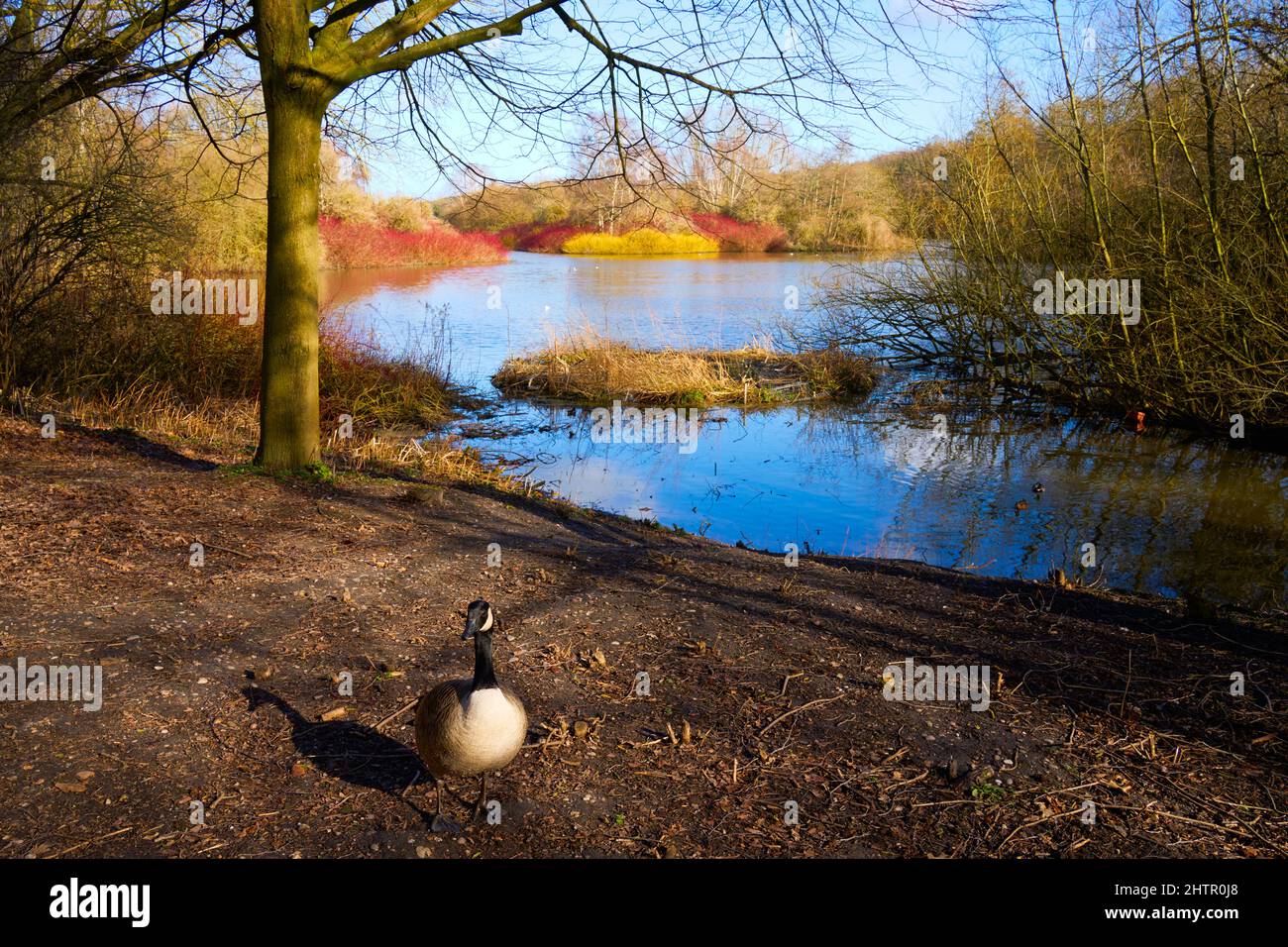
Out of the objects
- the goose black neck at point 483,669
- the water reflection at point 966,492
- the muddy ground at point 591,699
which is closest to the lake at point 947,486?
the water reflection at point 966,492

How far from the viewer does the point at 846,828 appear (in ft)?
11.1

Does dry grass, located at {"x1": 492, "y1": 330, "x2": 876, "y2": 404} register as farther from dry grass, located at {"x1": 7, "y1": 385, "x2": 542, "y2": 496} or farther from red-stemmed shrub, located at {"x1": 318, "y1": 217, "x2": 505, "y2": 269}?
red-stemmed shrub, located at {"x1": 318, "y1": 217, "x2": 505, "y2": 269}

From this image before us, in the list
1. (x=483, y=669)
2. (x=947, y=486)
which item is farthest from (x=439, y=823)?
(x=947, y=486)

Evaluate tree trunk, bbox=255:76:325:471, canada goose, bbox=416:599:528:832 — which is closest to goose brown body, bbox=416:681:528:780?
canada goose, bbox=416:599:528:832

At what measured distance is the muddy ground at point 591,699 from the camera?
131 inches

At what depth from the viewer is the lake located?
8.71 m

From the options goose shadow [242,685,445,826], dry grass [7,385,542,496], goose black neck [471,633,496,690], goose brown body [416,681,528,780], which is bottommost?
goose shadow [242,685,445,826]

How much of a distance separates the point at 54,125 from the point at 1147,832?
41.3 feet

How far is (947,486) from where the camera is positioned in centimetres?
1135

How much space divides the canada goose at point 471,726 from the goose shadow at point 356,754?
0.96 feet

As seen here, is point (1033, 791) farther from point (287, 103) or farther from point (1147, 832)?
point (287, 103)

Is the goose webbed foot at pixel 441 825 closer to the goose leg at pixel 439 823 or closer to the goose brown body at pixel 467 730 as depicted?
the goose leg at pixel 439 823

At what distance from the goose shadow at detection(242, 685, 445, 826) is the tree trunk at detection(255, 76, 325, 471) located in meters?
3.42
